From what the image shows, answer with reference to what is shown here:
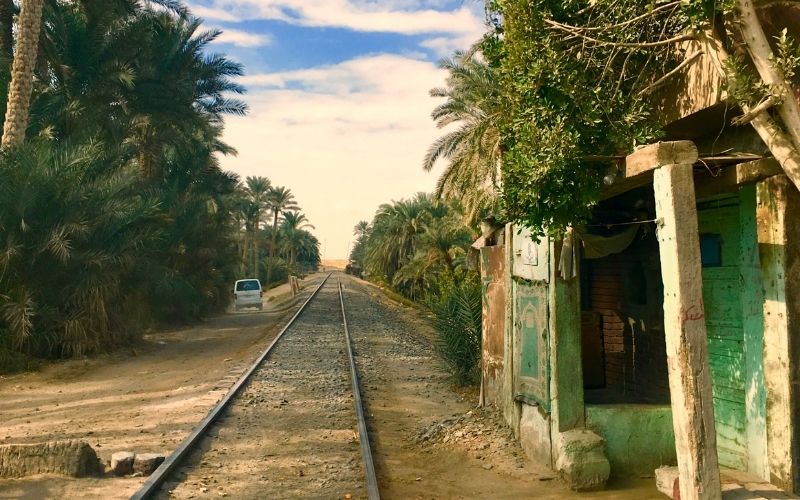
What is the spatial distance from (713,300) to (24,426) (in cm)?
889

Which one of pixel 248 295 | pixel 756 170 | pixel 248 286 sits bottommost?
pixel 248 295

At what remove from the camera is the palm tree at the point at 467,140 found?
2059 cm

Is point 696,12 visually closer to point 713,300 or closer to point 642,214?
point 713,300

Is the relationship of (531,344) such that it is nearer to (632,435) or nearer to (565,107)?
(632,435)

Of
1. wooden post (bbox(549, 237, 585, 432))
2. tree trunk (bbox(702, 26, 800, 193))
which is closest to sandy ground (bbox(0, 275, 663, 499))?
wooden post (bbox(549, 237, 585, 432))

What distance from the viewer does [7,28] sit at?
60.4ft

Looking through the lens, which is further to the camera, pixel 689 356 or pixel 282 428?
pixel 282 428

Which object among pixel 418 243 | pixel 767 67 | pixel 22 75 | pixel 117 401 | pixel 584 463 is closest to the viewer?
pixel 767 67

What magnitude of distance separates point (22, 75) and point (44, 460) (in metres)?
12.3

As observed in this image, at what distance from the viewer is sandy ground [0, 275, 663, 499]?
6.68 meters

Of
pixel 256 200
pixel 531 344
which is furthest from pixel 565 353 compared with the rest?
pixel 256 200

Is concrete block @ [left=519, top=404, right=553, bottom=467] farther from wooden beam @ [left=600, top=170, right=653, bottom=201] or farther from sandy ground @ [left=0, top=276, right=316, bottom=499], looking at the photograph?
sandy ground @ [left=0, top=276, right=316, bottom=499]

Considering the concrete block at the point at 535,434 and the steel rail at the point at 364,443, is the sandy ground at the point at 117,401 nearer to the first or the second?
the steel rail at the point at 364,443

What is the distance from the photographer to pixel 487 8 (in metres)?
7.17
